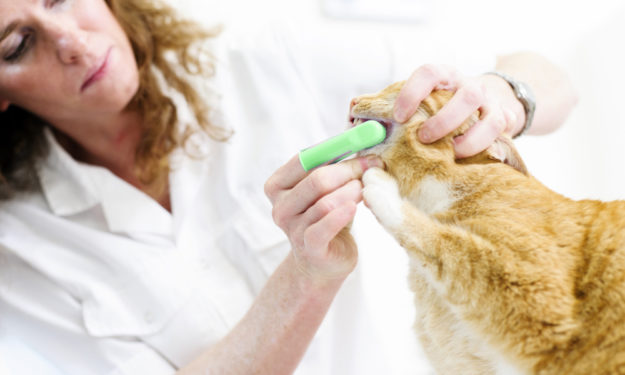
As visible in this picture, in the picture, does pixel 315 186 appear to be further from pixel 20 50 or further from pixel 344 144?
pixel 20 50

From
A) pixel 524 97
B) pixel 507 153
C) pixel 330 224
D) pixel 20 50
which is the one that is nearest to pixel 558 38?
pixel 524 97

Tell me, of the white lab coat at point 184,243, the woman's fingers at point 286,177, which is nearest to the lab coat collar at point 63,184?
the white lab coat at point 184,243

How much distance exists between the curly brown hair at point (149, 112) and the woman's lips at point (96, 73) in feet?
0.43

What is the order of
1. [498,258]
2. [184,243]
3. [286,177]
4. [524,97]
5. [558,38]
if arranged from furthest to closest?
1. [558,38]
2. [184,243]
3. [524,97]
4. [286,177]
5. [498,258]

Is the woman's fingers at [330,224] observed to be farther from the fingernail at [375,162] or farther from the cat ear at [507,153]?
the cat ear at [507,153]

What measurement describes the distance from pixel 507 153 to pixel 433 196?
4.8 inches

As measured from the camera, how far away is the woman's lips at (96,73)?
0.92 metres

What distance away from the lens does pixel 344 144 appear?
0.63 metres

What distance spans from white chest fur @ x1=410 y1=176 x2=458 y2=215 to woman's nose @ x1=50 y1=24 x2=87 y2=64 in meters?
0.62

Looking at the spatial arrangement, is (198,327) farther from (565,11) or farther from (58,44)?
(565,11)

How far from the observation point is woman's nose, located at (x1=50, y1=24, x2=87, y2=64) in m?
0.88

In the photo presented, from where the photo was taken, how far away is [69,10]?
35.7 inches

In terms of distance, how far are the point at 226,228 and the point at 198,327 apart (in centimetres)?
19

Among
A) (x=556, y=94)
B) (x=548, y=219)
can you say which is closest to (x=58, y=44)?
(x=548, y=219)
